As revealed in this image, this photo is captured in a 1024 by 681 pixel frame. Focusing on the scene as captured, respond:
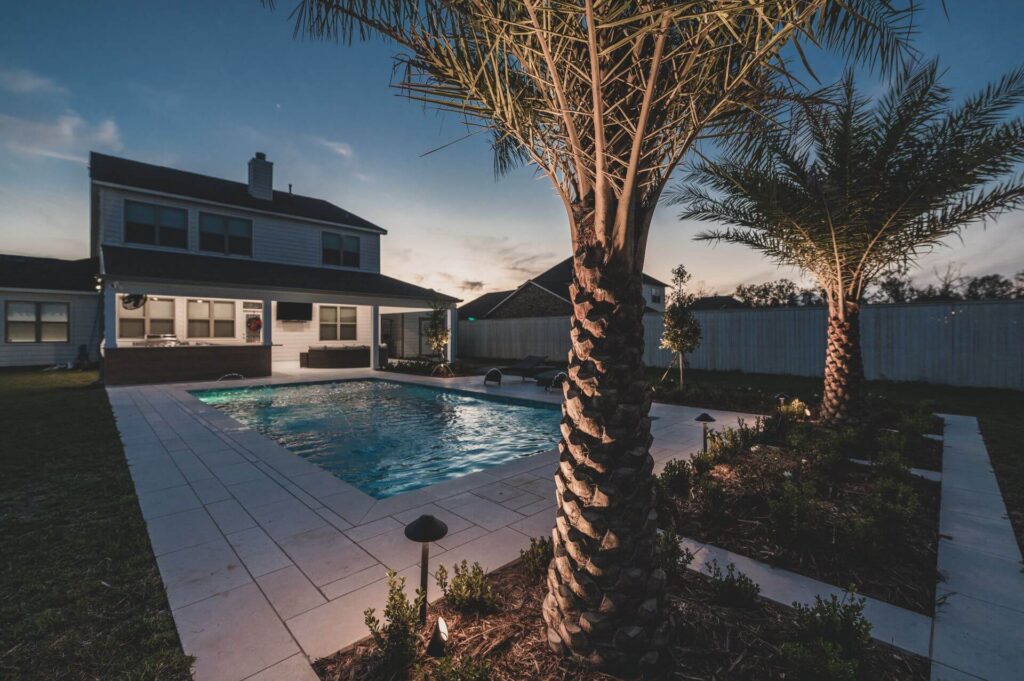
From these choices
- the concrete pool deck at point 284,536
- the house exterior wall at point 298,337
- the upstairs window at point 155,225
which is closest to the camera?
the concrete pool deck at point 284,536

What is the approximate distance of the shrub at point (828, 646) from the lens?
5.70ft

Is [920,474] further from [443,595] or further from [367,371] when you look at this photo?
[367,371]

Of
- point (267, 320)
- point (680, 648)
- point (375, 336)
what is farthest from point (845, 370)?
point (267, 320)

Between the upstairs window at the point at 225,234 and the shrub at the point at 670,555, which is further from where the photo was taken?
the upstairs window at the point at 225,234

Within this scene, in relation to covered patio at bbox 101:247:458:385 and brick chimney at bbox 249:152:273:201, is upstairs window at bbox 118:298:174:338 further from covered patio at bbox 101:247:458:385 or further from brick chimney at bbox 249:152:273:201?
brick chimney at bbox 249:152:273:201

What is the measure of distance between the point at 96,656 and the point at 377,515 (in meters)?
2.11

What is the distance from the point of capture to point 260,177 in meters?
19.3

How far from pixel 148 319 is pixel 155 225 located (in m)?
4.15

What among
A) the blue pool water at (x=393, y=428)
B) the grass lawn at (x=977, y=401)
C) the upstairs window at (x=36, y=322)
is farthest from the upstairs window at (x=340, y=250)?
the grass lawn at (x=977, y=401)

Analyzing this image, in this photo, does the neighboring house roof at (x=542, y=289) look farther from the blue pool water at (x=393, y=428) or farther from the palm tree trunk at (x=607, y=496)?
the palm tree trunk at (x=607, y=496)

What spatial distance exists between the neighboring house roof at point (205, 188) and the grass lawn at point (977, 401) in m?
17.7

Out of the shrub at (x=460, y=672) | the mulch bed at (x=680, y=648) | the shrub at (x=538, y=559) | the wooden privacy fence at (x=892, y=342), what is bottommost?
the mulch bed at (x=680, y=648)

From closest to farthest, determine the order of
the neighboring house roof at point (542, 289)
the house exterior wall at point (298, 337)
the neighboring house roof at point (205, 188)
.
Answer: the neighboring house roof at point (205, 188) → the house exterior wall at point (298, 337) → the neighboring house roof at point (542, 289)

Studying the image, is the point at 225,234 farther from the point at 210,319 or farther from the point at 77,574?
the point at 77,574
